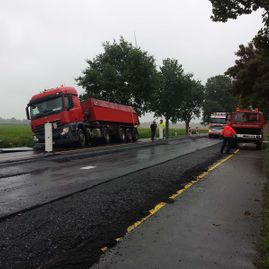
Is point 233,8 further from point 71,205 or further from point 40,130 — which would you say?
point 40,130

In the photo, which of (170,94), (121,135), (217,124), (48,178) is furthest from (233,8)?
(170,94)

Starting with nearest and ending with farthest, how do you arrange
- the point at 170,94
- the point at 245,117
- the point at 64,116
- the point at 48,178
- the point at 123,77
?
the point at 48,178 < the point at 64,116 < the point at 245,117 < the point at 123,77 < the point at 170,94

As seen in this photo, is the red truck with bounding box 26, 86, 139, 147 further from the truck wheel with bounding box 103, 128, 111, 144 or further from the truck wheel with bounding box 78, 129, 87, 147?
the truck wheel with bounding box 103, 128, 111, 144

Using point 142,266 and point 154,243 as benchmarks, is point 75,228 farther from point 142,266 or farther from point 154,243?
point 142,266

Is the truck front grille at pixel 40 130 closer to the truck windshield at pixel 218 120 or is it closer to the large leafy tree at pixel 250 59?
the large leafy tree at pixel 250 59

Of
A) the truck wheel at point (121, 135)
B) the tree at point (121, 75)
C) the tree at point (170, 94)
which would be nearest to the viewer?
the truck wheel at point (121, 135)

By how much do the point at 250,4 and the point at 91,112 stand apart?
587 inches

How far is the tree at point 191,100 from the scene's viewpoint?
167ft

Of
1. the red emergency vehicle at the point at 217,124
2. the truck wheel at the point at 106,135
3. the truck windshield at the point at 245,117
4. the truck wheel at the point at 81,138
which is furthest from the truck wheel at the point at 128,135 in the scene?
the red emergency vehicle at the point at 217,124

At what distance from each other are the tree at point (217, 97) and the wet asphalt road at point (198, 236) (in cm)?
7114

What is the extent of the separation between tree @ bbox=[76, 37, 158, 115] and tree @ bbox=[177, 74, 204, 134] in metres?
12.8

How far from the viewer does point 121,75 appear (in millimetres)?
37312

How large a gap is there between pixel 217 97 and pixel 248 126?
70.1m

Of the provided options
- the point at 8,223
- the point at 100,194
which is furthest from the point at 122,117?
the point at 8,223
